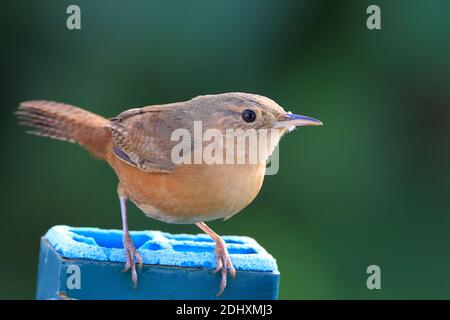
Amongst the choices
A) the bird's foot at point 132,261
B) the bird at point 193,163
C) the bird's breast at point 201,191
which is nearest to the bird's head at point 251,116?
the bird at point 193,163

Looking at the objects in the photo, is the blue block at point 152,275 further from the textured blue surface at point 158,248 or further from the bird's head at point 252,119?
the bird's head at point 252,119

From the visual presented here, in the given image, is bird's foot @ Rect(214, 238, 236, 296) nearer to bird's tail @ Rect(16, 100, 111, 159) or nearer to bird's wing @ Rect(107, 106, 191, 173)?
bird's wing @ Rect(107, 106, 191, 173)

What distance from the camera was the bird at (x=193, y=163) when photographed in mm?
3969

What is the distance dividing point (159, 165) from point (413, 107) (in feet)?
9.06

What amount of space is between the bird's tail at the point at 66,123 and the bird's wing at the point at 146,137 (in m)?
0.16

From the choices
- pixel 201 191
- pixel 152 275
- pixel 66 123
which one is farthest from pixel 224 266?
pixel 66 123

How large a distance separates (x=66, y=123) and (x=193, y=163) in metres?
1.18

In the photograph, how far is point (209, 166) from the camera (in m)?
4.01

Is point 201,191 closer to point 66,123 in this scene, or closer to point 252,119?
point 252,119

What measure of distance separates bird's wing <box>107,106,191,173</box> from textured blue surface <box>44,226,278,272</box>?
404mm

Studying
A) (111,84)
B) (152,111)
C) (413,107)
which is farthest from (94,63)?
(413,107)

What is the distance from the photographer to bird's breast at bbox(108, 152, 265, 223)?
Result: 13.0 feet

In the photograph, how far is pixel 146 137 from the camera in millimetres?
4445

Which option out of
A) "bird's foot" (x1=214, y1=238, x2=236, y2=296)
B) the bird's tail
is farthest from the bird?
the bird's tail
